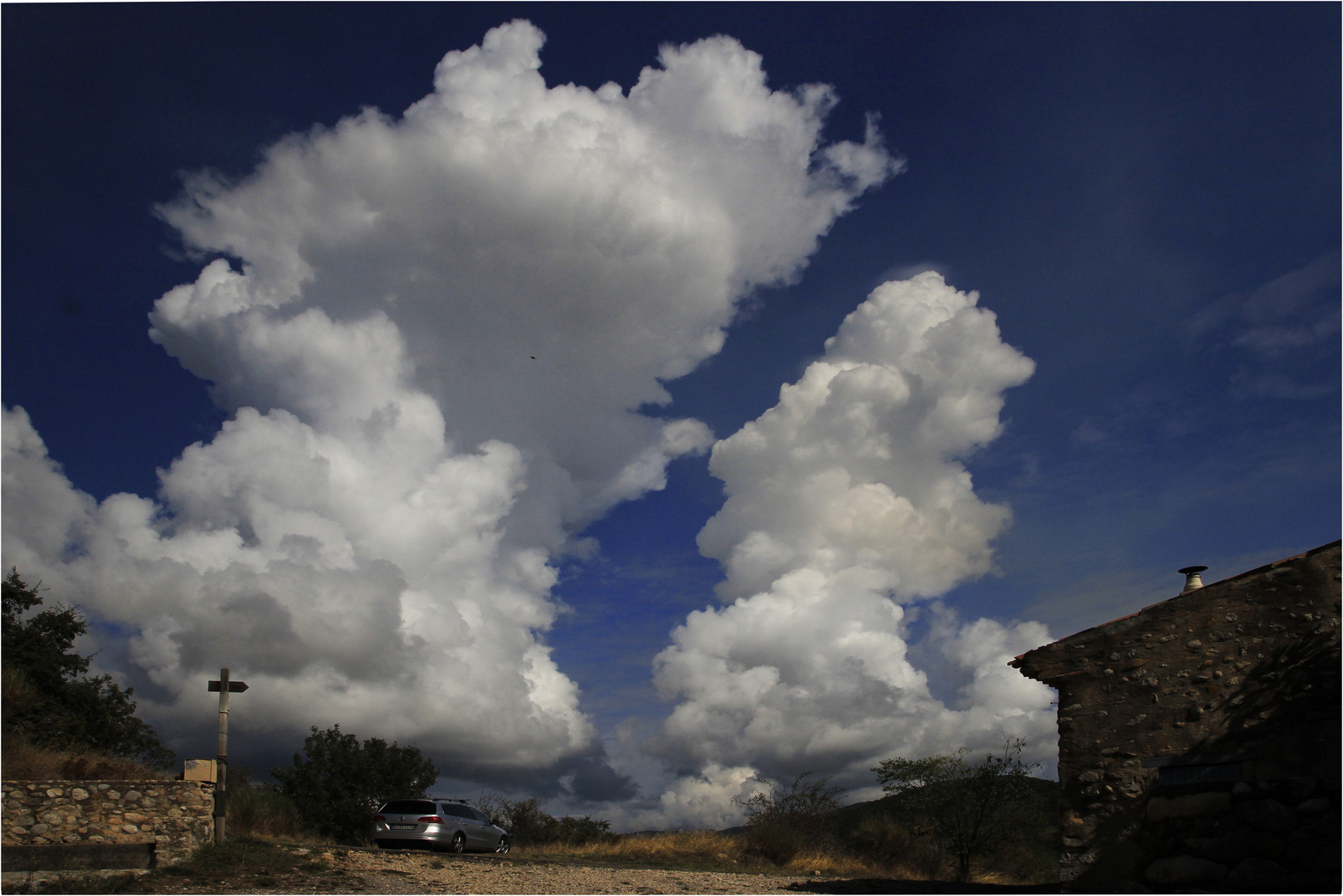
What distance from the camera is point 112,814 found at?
12883 millimetres

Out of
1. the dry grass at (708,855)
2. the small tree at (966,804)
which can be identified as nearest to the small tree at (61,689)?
the dry grass at (708,855)

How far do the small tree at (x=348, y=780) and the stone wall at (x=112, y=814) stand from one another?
2317 cm

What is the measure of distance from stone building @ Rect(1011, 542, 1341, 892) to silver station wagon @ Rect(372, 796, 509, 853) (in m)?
14.1

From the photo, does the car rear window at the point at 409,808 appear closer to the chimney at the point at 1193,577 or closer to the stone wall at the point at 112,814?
the stone wall at the point at 112,814

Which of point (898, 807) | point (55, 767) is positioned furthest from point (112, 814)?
point (898, 807)

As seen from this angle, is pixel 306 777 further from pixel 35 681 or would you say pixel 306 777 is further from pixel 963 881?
pixel 963 881

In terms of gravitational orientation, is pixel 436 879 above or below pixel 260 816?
above

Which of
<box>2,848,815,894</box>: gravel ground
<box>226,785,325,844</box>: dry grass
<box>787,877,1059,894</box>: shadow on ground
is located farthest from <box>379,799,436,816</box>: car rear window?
<box>787,877,1059,894</box>: shadow on ground

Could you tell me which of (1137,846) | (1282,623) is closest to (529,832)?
(1137,846)

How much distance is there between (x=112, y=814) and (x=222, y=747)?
2865 millimetres

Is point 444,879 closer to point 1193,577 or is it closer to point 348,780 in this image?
point 1193,577

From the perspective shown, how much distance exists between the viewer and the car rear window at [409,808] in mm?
19344

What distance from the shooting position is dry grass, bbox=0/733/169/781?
43.9 feet

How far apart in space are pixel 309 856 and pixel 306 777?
24258 millimetres
